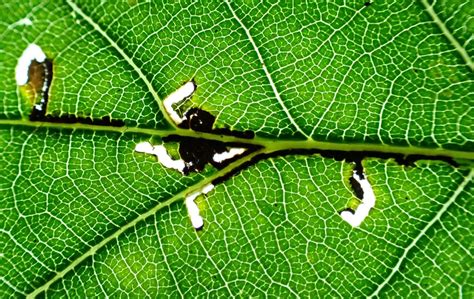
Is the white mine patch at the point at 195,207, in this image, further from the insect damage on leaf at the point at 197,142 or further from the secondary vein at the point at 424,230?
the secondary vein at the point at 424,230

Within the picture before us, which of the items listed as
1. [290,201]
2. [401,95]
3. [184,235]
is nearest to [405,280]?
[290,201]

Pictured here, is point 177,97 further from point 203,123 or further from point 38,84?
point 38,84

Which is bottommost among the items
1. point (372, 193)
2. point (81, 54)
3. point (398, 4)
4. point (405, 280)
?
point (405, 280)

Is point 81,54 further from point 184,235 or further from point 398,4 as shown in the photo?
point 398,4

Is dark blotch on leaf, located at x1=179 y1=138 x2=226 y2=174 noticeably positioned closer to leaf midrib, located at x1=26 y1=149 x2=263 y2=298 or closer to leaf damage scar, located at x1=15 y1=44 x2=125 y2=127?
leaf midrib, located at x1=26 y1=149 x2=263 y2=298

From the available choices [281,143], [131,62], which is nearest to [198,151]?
[281,143]

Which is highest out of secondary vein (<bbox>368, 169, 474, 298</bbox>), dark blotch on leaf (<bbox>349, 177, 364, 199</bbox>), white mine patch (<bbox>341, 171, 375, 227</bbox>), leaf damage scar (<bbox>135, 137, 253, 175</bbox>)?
leaf damage scar (<bbox>135, 137, 253, 175</bbox>)

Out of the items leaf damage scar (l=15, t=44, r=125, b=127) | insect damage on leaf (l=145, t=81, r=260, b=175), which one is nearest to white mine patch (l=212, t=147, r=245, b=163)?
insect damage on leaf (l=145, t=81, r=260, b=175)
